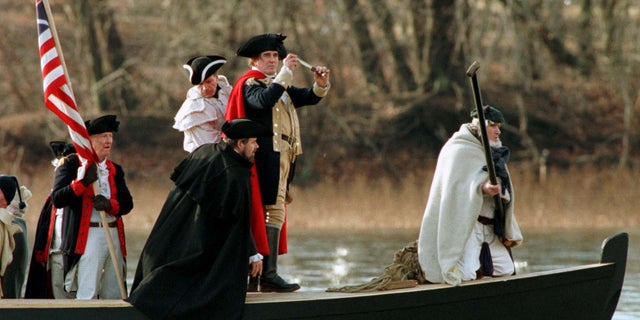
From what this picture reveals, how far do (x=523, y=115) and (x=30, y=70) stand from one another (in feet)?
33.2

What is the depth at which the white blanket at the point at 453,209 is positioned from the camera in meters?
8.19

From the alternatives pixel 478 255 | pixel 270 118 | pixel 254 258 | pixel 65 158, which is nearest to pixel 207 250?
pixel 254 258

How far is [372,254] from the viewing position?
17859 mm

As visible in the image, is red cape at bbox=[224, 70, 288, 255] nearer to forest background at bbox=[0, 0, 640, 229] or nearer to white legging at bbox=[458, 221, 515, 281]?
white legging at bbox=[458, 221, 515, 281]

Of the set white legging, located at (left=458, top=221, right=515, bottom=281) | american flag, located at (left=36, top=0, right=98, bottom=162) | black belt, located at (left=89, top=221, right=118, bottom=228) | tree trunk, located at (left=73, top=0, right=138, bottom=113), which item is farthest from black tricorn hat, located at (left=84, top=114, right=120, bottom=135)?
tree trunk, located at (left=73, top=0, right=138, bottom=113)

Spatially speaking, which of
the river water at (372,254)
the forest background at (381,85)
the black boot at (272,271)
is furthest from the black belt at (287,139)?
the forest background at (381,85)

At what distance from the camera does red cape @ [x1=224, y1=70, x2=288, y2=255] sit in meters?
7.89

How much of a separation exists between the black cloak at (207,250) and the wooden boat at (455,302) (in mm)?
158

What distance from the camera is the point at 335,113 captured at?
25609mm

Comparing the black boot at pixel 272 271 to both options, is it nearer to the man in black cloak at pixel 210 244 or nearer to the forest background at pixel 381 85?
the man in black cloak at pixel 210 244

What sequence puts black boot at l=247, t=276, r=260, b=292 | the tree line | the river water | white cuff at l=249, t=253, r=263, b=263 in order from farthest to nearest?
1. the tree line
2. the river water
3. black boot at l=247, t=276, r=260, b=292
4. white cuff at l=249, t=253, r=263, b=263

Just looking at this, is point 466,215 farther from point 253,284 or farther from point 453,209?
point 253,284

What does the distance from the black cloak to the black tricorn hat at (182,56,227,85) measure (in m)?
0.89

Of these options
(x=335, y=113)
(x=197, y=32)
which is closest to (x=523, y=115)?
(x=335, y=113)
